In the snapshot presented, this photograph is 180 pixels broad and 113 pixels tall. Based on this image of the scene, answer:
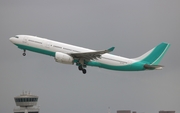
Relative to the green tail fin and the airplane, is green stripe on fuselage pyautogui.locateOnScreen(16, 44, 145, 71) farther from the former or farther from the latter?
the green tail fin

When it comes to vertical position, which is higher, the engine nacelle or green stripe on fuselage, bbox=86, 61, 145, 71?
the engine nacelle

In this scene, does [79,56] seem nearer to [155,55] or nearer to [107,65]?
[107,65]

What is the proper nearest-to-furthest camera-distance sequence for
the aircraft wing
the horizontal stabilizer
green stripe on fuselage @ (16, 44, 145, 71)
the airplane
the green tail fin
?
the aircraft wing < the airplane < the horizontal stabilizer < green stripe on fuselage @ (16, 44, 145, 71) < the green tail fin

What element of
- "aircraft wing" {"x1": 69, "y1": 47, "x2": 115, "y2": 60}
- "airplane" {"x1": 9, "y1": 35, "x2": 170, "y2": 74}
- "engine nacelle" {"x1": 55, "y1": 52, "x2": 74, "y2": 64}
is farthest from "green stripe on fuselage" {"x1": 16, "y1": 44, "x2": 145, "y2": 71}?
"engine nacelle" {"x1": 55, "y1": 52, "x2": 74, "y2": 64}

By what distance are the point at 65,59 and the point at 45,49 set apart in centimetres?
483


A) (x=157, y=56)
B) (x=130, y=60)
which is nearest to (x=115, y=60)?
(x=130, y=60)

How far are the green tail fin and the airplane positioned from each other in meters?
0.22

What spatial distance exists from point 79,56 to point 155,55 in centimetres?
1650

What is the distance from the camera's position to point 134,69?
102 metres

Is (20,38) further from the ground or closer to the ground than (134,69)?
further from the ground

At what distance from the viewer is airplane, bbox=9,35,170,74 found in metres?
97.9

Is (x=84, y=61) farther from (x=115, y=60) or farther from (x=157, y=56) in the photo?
(x=157, y=56)

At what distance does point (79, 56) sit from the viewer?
9912 cm

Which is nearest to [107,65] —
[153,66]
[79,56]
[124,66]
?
[124,66]
